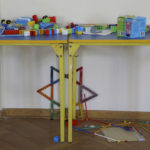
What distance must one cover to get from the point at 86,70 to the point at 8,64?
80cm

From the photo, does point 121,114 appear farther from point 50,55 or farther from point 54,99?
point 50,55

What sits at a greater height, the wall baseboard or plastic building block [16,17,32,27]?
plastic building block [16,17,32,27]

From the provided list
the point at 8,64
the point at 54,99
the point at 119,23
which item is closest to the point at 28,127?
the point at 54,99

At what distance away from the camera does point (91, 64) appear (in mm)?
2850

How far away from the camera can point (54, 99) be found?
2.95 meters

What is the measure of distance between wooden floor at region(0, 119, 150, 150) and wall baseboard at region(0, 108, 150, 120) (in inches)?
6.5

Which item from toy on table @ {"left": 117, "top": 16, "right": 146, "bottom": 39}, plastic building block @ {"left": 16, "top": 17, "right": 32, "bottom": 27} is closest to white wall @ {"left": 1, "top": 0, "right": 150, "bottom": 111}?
plastic building block @ {"left": 16, "top": 17, "right": 32, "bottom": 27}

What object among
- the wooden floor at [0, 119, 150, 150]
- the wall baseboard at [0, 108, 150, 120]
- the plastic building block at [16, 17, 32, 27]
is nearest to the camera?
the wooden floor at [0, 119, 150, 150]

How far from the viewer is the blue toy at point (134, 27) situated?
2170 mm

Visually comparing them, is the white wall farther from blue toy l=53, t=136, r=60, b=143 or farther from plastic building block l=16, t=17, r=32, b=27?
blue toy l=53, t=136, r=60, b=143

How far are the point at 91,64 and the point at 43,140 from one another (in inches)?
35.0

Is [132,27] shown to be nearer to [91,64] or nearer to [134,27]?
[134,27]

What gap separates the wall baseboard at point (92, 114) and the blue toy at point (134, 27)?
985 mm

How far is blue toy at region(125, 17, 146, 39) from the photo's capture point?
2170 millimetres
